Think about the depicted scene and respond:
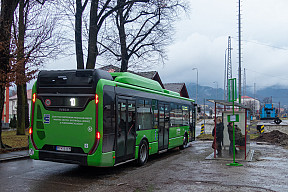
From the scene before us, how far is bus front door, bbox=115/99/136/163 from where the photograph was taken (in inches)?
378

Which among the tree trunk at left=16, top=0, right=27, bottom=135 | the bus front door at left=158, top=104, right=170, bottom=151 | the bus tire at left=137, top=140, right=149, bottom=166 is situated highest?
the tree trunk at left=16, top=0, right=27, bottom=135

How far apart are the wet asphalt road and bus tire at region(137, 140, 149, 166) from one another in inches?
9.2

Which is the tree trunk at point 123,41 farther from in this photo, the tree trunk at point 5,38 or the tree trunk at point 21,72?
the tree trunk at point 5,38

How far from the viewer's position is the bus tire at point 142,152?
36.7 feet

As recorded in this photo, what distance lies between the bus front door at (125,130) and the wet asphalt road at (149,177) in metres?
0.64

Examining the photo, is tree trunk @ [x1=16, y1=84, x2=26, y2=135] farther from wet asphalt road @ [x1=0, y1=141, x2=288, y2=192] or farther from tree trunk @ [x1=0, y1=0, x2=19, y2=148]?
wet asphalt road @ [x1=0, y1=141, x2=288, y2=192]

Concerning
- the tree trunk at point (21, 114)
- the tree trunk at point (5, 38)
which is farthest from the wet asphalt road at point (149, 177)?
the tree trunk at point (21, 114)

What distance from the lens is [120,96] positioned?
9.74m

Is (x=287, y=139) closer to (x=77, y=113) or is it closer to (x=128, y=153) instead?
(x=128, y=153)

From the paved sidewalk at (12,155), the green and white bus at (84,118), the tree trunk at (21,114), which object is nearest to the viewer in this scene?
the green and white bus at (84,118)

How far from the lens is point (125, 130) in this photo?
32.9 ft

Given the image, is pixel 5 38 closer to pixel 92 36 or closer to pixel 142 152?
pixel 92 36

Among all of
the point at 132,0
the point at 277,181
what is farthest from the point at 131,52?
the point at 277,181

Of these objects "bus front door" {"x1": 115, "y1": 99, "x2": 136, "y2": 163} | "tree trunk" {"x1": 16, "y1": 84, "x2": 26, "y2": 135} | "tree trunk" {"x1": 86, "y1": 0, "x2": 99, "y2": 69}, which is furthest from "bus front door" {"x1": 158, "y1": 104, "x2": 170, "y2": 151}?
"tree trunk" {"x1": 16, "y1": 84, "x2": 26, "y2": 135}
